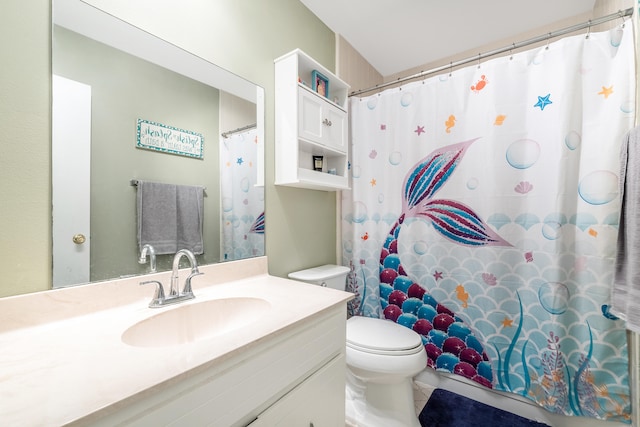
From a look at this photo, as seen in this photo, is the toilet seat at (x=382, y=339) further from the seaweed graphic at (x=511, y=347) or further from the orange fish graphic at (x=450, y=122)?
the orange fish graphic at (x=450, y=122)

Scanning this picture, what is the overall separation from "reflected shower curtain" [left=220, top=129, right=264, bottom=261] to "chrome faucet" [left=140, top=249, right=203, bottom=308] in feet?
0.71

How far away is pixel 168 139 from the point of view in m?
1.05

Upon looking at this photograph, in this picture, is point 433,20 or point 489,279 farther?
point 433,20

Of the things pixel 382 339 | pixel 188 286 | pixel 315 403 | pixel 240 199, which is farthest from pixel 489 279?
pixel 188 286

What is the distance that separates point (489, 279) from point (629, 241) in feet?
1.93

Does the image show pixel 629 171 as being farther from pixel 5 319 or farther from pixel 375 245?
pixel 5 319

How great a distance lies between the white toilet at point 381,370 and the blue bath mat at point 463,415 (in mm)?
161

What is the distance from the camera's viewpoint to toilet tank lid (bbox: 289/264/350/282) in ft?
4.96

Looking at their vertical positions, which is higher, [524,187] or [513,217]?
[524,187]

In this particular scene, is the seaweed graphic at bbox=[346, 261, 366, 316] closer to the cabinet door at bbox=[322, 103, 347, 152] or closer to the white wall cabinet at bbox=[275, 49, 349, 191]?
the white wall cabinet at bbox=[275, 49, 349, 191]

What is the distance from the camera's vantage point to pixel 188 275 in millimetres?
1065

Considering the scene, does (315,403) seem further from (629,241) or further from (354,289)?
(629,241)

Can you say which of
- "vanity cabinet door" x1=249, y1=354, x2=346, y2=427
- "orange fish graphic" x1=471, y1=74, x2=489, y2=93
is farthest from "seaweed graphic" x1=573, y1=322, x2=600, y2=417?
"orange fish graphic" x1=471, y1=74, x2=489, y2=93

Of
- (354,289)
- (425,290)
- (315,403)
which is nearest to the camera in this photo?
(315,403)
